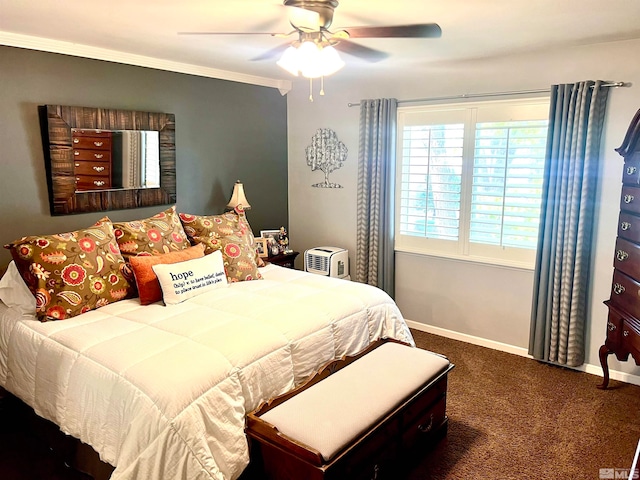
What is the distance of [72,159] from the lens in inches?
130

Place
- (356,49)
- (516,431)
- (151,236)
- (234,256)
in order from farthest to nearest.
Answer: (234,256) → (151,236) → (516,431) → (356,49)

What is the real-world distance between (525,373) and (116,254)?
2.92m

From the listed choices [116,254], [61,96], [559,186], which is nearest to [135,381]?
[116,254]

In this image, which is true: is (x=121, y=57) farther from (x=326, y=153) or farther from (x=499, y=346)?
(x=499, y=346)

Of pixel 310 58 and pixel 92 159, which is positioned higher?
pixel 310 58

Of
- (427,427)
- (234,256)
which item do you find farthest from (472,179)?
(427,427)

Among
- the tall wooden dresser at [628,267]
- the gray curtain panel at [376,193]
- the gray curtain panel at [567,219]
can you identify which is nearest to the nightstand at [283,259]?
the gray curtain panel at [376,193]

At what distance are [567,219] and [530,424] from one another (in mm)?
1424

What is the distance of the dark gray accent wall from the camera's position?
308cm

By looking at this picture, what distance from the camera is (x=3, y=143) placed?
303 cm

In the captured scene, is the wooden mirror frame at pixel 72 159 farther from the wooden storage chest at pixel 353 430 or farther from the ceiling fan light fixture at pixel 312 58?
the wooden storage chest at pixel 353 430

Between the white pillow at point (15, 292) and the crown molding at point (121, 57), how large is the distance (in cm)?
141

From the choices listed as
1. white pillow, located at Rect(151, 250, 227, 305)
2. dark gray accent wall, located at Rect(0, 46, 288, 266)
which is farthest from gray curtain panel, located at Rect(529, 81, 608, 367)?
dark gray accent wall, located at Rect(0, 46, 288, 266)

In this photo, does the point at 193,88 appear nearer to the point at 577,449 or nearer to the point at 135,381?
the point at 135,381
